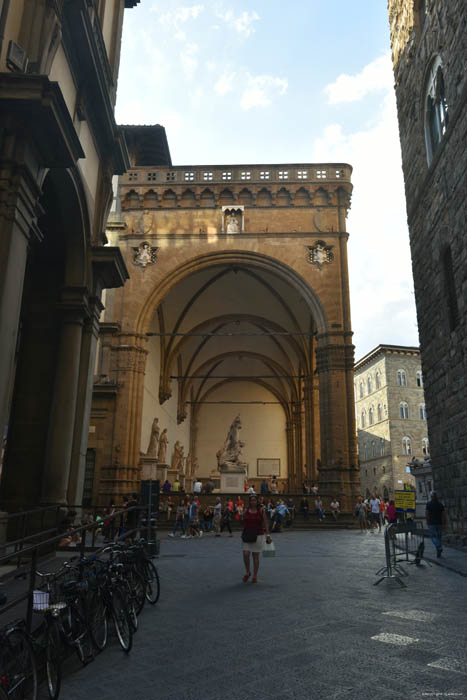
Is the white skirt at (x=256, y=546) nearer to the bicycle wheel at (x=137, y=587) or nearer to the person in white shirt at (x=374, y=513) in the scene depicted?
the bicycle wheel at (x=137, y=587)

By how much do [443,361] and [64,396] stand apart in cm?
795

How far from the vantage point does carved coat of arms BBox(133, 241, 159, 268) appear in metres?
23.7

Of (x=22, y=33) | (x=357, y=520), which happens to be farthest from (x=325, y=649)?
(x=357, y=520)

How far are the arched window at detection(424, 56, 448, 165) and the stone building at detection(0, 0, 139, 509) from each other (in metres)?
7.04

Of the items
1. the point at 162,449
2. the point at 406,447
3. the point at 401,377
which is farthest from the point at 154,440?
the point at 401,377

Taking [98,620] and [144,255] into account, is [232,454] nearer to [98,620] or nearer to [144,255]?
[144,255]

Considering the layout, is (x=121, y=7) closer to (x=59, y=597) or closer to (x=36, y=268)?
(x=36, y=268)

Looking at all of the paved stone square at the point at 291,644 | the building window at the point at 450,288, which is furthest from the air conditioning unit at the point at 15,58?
the building window at the point at 450,288

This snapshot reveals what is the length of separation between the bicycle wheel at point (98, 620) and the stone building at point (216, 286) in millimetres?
16829

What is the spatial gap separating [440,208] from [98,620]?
35.4ft

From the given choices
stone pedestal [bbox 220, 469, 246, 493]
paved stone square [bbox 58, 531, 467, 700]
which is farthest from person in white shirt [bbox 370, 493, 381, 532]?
paved stone square [bbox 58, 531, 467, 700]

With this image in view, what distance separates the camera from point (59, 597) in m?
4.04

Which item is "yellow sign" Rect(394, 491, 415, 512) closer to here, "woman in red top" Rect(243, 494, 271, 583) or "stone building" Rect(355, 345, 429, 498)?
"woman in red top" Rect(243, 494, 271, 583)

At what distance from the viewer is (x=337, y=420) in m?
21.4
